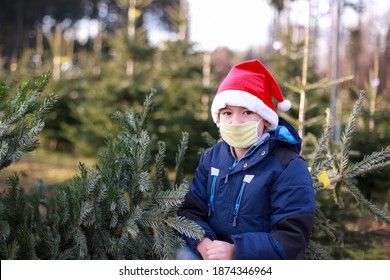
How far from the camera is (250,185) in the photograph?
75.3 inches

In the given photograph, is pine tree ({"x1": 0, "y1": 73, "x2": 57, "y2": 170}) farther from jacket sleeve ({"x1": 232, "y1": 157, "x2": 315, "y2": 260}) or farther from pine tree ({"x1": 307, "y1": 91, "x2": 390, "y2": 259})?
pine tree ({"x1": 307, "y1": 91, "x2": 390, "y2": 259})

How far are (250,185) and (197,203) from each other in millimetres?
309

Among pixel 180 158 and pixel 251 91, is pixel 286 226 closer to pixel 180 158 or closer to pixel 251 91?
pixel 251 91

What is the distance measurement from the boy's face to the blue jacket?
0.07 metres

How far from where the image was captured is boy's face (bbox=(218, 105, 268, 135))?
203 cm

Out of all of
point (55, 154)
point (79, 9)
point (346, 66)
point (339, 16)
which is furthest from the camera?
point (79, 9)

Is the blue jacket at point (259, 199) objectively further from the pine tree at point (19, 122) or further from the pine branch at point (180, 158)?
the pine tree at point (19, 122)

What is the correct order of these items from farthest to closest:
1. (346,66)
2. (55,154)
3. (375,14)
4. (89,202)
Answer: (346,66), (375,14), (55,154), (89,202)

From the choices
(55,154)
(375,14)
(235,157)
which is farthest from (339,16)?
(375,14)

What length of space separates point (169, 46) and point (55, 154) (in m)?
4.32

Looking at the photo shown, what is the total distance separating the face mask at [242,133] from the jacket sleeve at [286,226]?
0.23 metres

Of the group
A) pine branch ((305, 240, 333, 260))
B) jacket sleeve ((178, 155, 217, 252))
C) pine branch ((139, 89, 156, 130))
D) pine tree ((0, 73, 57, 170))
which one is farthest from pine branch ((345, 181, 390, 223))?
pine tree ((0, 73, 57, 170))

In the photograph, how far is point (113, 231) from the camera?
211 cm
